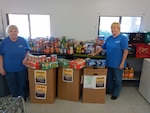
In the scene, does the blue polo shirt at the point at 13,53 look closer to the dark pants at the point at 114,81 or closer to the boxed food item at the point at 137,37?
the dark pants at the point at 114,81

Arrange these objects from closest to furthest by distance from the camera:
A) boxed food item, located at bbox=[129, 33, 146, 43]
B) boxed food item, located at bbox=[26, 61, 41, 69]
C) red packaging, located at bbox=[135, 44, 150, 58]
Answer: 1. boxed food item, located at bbox=[26, 61, 41, 69]
2. red packaging, located at bbox=[135, 44, 150, 58]
3. boxed food item, located at bbox=[129, 33, 146, 43]

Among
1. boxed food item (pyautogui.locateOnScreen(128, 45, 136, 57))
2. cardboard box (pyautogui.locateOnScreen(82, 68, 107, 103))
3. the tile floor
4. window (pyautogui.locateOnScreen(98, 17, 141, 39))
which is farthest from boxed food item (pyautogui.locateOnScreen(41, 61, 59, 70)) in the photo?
boxed food item (pyautogui.locateOnScreen(128, 45, 136, 57))

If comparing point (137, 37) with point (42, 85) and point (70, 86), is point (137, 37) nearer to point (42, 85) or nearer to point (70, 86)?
point (70, 86)

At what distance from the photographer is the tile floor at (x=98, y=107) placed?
2.71 meters

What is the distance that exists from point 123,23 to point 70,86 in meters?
1.90

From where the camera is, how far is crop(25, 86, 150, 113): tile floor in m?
2.71

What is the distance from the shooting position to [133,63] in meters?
3.72

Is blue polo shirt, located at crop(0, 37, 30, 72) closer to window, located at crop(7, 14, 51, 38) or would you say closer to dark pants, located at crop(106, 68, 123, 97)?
window, located at crop(7, 14, 51, 38)

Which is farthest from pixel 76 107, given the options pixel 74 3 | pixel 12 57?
pixel 74 3

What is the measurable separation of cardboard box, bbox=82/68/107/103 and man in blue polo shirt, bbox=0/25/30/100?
1123 mm

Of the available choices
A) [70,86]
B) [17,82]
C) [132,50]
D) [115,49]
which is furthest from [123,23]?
[17,82]

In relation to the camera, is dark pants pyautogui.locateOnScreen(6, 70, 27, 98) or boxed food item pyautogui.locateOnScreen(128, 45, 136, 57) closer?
→ dark pants pyautogui.locateOnScreen(6, 70, 27, 98)

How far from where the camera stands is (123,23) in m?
3.56

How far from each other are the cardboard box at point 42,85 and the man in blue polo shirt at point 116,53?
3.52ft
